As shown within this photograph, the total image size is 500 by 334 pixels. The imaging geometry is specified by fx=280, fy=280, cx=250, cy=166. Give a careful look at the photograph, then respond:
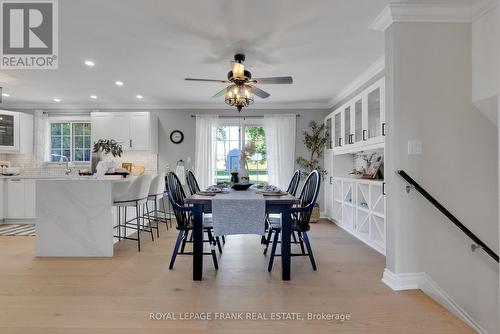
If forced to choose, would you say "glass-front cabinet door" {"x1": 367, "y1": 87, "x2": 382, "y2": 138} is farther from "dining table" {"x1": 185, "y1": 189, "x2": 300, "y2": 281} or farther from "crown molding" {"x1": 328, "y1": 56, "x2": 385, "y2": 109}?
"dining table" {"x1": 185, "y1": 189, "x2": 300, "y2": 281}

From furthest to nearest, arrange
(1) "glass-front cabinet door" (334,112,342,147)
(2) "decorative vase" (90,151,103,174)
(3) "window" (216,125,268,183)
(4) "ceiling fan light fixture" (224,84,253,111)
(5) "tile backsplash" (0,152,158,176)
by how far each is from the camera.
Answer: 1. (3) "window" (216,125,268,183)
2. (5) "tile backsplash" (0,152,158,176)
3. (2) "decorative vase" (90,151,103,174)
4. (1) "glass-front cabinet door" (334,112,342,147)
5. (4) "ceiling fan light fixture" (224,84,253,111)

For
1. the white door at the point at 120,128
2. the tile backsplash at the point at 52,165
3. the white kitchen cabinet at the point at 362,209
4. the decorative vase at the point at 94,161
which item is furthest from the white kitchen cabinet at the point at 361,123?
the decorative vase at the point at 94,161

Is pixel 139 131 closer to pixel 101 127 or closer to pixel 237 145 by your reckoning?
pixel 101 127

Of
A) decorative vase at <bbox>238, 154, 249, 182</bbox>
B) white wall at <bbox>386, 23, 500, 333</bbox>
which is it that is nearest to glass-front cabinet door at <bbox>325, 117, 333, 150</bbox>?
decorative vase at <bbox>238, 154, 249, 182</bbox>

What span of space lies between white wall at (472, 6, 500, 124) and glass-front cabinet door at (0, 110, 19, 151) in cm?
708

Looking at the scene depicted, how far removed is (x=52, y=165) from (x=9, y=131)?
94cm

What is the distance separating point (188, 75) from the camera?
4.04m

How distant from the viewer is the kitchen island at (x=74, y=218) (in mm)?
3174

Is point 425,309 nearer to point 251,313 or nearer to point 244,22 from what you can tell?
point 251,313

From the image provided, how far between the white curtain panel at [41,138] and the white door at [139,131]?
1.92 metres

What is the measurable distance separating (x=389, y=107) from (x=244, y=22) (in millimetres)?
1523

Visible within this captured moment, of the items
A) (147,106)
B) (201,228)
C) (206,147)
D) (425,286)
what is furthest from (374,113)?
(147,106)

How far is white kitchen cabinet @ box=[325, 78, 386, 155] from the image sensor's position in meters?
3.33

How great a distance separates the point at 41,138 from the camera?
571 centimetres
